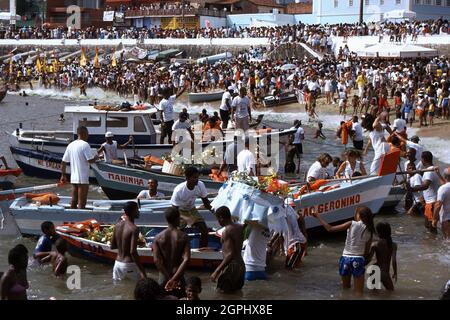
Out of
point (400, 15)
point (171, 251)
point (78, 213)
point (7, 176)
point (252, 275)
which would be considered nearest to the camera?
point (171, 251)

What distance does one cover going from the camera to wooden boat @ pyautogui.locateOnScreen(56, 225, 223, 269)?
A: 43.0 feet

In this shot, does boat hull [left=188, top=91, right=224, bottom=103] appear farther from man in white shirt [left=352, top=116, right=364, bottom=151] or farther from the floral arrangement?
the floral arrangement

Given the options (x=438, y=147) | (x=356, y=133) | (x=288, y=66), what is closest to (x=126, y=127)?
(x=356, y=133)

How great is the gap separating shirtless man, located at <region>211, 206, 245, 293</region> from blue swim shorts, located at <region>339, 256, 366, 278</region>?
4.99ft

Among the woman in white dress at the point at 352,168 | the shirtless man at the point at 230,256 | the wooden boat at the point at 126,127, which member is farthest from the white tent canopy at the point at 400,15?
the shirtless man at the point at 230,256

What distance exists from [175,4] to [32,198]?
66.6 m

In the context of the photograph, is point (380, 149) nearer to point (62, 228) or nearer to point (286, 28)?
point (62, 228)

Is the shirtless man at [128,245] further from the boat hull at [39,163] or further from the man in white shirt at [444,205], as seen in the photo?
the boat hull at [39,163]

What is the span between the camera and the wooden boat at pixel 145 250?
43.0 ft

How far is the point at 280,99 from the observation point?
39.2 m

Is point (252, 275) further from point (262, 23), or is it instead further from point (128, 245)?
point (262, 23)

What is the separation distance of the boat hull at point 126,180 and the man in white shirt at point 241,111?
5669 mm

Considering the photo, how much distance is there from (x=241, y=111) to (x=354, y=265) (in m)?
12.9

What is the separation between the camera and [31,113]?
A: 45.5 m
